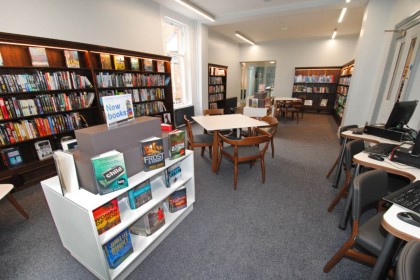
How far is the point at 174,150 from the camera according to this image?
171 centimetres

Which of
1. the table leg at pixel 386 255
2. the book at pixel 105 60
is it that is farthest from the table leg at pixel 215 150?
the book at pixel 105 60

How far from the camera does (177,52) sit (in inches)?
207

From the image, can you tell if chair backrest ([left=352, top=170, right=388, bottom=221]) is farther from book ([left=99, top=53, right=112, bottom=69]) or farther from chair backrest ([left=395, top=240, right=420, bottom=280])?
book ([left=99, top=53, right=112, bottom=69])

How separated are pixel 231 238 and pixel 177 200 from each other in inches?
24.9

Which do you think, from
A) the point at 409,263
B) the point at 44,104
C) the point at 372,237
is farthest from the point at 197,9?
the point at 409,263

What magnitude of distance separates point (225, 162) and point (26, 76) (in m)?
3.11

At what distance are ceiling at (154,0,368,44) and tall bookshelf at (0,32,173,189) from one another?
2314mm

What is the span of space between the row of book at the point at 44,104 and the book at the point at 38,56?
0.42m

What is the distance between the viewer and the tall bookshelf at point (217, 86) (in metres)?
6.77

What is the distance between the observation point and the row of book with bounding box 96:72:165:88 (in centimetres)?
329

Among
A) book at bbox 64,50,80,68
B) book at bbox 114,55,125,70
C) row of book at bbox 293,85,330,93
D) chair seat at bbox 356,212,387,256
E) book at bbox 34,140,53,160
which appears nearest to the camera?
chair seat at bbox 356,212,387,256

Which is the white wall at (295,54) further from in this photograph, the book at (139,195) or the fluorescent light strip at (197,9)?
the book at (139,195)

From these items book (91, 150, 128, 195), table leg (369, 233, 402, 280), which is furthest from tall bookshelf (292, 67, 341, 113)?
book (91, 150, 128, 195)

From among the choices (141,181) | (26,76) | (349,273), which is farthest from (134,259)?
(26,76)
